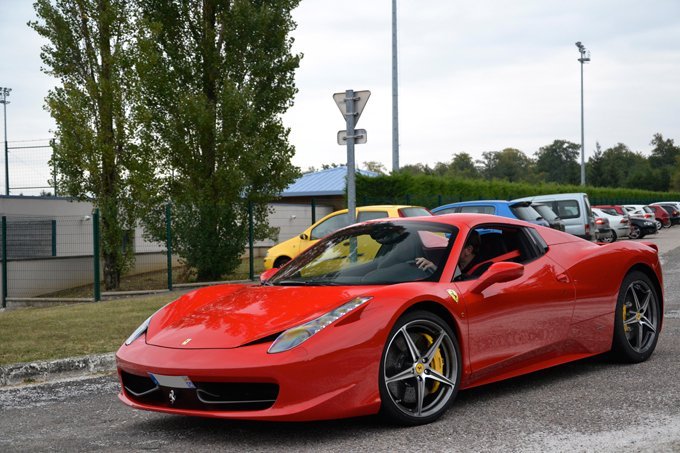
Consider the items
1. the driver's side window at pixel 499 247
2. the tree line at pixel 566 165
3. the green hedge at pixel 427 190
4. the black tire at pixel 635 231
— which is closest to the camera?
the driver's side window at pixel 499 247

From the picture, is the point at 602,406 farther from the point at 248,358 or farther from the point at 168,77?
the point at 168,77

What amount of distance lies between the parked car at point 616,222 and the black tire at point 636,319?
2718 cm

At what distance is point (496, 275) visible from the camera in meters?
5.50

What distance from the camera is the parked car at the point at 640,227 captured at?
3731 centimetres

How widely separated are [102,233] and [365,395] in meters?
15.7

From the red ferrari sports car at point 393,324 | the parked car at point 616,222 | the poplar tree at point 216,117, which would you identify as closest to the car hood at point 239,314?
the red ferrari sports car at point 393,324

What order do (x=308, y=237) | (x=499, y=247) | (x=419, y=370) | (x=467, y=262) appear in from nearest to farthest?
(x=419, y=370), (x=467, y=262), (x=499, y=247), (x=308, y=237)

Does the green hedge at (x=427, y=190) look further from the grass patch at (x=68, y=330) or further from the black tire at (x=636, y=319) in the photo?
the black tire at (x=636, y=319)

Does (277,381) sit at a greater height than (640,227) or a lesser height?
lesser

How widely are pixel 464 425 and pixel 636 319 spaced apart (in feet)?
8.50

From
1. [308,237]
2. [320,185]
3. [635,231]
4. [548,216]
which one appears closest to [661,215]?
[635,231]

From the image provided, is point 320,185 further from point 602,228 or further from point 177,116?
point 177,116

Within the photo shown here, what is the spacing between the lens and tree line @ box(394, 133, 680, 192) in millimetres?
131625

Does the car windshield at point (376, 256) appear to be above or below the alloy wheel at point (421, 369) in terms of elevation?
above
